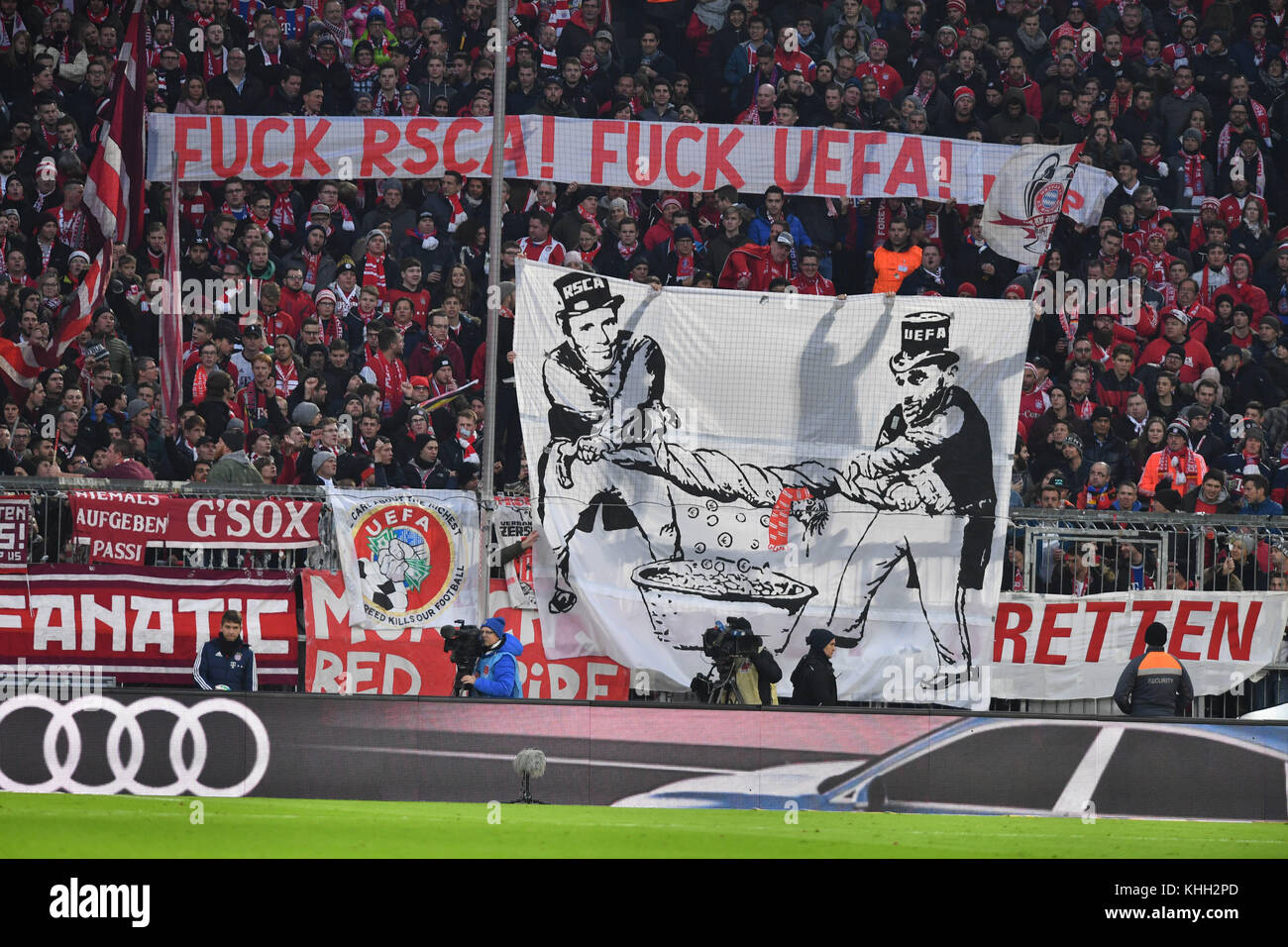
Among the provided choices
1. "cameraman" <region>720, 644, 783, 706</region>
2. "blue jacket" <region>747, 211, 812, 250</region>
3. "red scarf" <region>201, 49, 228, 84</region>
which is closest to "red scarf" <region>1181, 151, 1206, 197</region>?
"blue jacket" <region>747, 211, 812, 250</region>

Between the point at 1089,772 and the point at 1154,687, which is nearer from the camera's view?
the point at 1089,772

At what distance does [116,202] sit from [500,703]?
6891 millimetres

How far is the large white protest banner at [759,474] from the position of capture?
1263cm

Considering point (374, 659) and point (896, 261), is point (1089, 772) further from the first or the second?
point (896, 261)

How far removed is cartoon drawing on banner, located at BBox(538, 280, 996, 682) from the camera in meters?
12.6

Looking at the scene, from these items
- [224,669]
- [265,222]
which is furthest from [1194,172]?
[224,669]

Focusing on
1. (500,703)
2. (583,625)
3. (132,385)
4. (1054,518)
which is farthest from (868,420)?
(132,385)

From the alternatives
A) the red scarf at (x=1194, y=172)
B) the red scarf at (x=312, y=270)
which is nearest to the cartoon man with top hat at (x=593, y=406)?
the red scarf at (x=312, y=270)

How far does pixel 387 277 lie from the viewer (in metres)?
16.0

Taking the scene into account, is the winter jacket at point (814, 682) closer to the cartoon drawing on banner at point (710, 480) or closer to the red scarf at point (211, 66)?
the cartoon drawing on banner at point (710, 480)

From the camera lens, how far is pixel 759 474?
12.7 metres

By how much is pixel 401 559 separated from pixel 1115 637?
5256 mm
